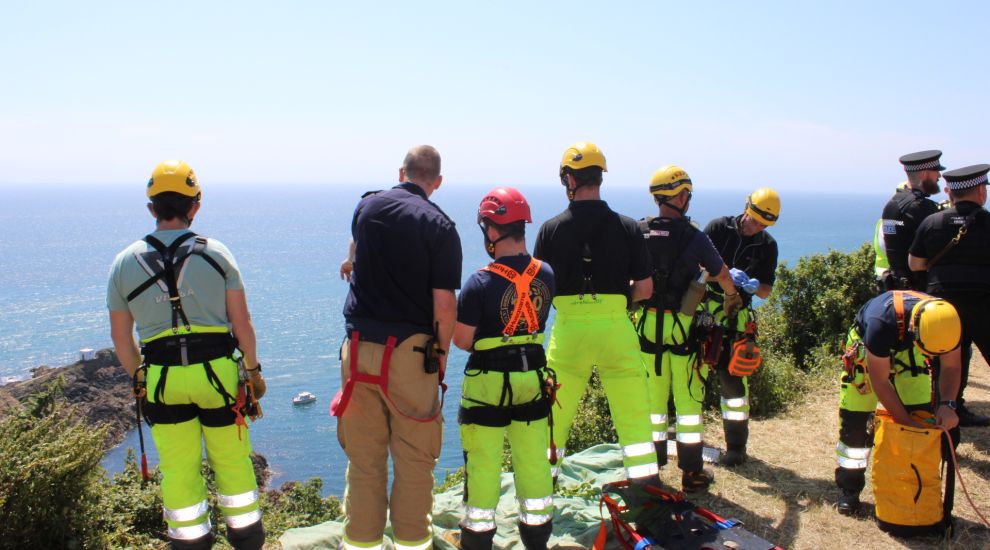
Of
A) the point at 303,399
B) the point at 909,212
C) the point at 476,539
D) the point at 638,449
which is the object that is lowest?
the point at 303,399

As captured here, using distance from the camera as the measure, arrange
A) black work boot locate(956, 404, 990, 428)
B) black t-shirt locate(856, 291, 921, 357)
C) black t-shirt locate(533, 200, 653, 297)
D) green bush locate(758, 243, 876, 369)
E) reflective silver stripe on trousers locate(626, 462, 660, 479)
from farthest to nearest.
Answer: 1. green bush locate(758, 243, 876, 369)
2. black work boot locate(956, 404, 990, 428)
3. reflective silver stripe on trousers locate(626, 462, 660, 479)
4. black t-shirt locate(533, 200, 653, 297)
5. black t-shirt locate(856, 291, 921, 357)

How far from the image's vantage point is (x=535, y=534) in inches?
194

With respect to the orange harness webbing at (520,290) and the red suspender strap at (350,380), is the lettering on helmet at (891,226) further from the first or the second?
the red suspender strap at (350,380)

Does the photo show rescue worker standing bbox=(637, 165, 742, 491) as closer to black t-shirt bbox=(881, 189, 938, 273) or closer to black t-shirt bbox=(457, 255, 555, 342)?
black t-shirt bbox=(457, 255, 555, 342)

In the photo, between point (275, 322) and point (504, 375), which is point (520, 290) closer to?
point (504, 375)

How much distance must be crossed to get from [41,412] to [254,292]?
365 ft

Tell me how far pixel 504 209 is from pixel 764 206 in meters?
3.40

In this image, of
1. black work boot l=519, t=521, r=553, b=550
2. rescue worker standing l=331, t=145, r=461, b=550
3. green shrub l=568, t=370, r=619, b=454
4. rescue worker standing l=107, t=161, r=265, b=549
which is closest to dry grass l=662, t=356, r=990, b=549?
green shrub l=568, t=370, r=619, b=454

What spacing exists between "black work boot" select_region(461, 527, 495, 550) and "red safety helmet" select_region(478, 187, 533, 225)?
218 cm

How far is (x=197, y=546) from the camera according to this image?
15.2ft

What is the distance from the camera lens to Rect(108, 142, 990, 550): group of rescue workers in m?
4.51

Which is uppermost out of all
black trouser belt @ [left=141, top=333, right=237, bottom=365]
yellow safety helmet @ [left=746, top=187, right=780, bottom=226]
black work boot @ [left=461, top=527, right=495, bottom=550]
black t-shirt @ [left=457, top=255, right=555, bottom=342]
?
yellow safety helmet @ [left=746, top=187, right=780, bottom=226]

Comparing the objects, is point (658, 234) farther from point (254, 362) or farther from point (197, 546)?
point (197, 546)

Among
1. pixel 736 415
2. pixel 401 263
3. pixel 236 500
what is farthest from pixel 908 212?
pixel 236 500
